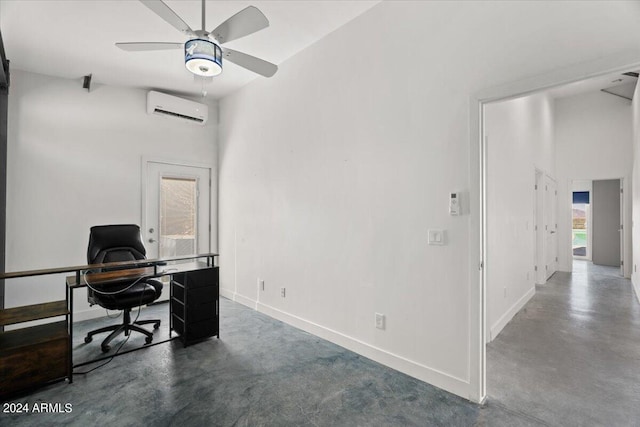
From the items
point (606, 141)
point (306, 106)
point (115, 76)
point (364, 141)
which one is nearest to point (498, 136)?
point (364, 141)

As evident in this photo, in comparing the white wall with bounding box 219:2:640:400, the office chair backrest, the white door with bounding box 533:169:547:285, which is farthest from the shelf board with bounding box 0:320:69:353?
the white door with bounding box 533:169:547:285

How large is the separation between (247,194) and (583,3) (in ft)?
12.0

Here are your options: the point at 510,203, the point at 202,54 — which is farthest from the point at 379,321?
the point at 202,54

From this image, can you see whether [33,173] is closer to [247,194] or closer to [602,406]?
[247,194]

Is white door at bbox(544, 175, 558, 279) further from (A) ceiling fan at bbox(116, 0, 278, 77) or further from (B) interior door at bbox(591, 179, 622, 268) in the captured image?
(A) ceiling fan at bbox(116, 0, 278, 77)

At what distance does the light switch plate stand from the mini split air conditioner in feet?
12.3

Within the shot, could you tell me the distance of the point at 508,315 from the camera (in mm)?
3643

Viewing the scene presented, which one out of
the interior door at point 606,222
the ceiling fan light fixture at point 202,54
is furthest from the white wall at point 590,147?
the ceiling fan light fixture at point 202,54

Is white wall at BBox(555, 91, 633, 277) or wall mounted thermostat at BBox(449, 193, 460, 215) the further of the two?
white wall at BBox(555, 91, 633, 277)

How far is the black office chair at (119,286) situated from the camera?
2.83 meters

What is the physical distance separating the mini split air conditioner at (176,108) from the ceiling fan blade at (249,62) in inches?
91.8

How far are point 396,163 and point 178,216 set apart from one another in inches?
135

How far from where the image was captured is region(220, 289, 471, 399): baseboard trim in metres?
2.17

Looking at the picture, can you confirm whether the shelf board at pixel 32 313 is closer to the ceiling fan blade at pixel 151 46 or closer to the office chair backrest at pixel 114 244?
the office chair backrest at pixel 114 244
